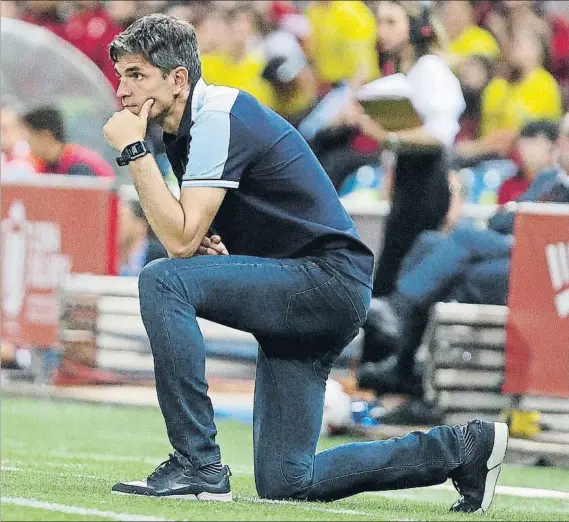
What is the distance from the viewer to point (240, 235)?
17.1ft

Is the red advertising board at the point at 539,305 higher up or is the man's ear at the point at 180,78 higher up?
the man's ear at the point at 180,78

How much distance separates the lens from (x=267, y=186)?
511 centimetres

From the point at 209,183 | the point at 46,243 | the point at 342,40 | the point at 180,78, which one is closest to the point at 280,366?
the point at 209,183

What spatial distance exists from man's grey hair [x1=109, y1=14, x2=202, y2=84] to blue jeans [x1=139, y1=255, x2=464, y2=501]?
69 cm

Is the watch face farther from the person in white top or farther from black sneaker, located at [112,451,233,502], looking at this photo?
the person in white top

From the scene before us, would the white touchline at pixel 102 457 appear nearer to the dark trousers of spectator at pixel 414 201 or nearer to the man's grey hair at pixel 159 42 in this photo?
the man's grey hair at pixel 159 42

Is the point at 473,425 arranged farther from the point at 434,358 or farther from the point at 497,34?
the point at 497,34

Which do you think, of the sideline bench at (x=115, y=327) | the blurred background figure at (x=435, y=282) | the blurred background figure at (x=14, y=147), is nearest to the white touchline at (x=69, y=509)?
→ the blurred background figure at (x=435, y=282)

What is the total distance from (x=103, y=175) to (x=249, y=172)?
22.5 ft

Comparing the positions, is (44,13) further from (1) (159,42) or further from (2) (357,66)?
(1) (159,42)

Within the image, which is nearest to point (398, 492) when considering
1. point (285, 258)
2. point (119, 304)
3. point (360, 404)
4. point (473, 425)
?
point (473, 425)

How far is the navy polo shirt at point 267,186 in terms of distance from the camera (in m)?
5.03

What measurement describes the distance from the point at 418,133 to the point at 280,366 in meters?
4.47

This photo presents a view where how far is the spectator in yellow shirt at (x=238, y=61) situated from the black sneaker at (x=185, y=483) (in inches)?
338
